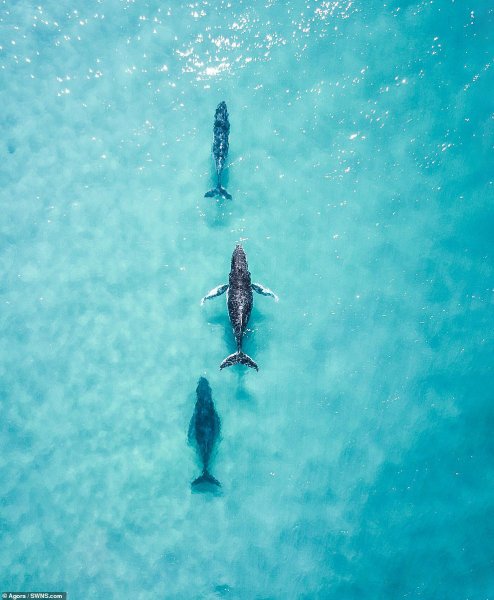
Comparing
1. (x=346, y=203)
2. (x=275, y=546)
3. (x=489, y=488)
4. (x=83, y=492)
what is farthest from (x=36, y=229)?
(x=489, y=488)

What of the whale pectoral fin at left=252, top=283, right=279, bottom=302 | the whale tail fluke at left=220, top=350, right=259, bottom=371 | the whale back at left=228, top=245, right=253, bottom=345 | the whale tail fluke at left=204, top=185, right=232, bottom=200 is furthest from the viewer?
the whale tail fluke at left=204, top=185, right=232, bottom=200

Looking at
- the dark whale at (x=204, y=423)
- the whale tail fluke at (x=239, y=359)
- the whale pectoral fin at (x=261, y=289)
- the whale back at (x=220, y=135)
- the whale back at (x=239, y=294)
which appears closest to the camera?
the whale tail fluke at (x=239, y=359)

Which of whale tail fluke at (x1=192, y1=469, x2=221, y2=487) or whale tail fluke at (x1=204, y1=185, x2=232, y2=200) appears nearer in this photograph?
whale tail fluke at (x1=192, y1=469, x2=221, y2=487)

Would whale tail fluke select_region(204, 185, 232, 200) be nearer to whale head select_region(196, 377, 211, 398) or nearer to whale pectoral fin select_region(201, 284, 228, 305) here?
whale pectoral fin select_region(201, 284, 228, 305)

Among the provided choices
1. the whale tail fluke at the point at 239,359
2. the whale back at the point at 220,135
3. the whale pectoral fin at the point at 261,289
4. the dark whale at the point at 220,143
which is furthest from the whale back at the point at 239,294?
the whale back at the point at 220,135

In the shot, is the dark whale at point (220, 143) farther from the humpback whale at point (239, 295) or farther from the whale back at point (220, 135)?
the humpback whale at point (239, 295)

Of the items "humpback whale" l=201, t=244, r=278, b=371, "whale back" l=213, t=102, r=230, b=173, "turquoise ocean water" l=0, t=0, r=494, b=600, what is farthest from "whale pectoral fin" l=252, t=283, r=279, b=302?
"whale back" l=213, t=102, r=230, b=173

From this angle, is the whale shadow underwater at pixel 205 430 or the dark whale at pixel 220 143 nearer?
the whale shadow underwater at pixel 205 430

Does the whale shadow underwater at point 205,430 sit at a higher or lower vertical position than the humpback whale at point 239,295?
lower

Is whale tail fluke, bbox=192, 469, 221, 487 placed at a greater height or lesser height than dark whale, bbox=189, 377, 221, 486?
lesser
